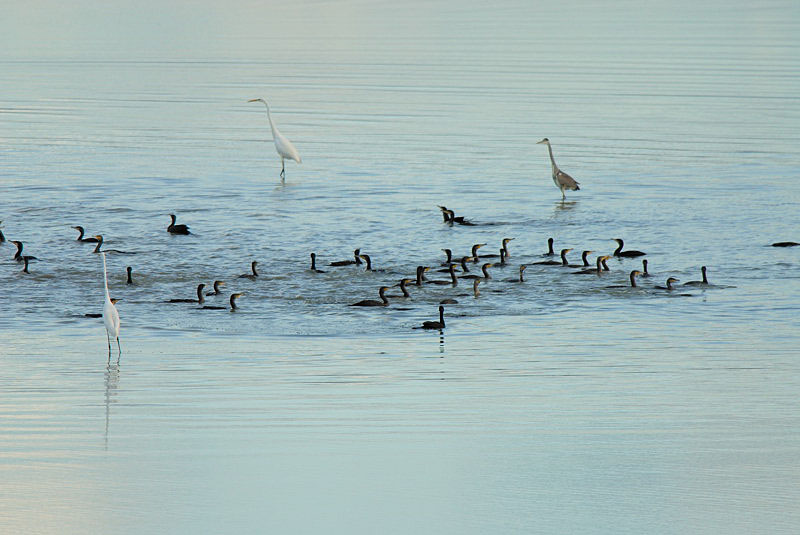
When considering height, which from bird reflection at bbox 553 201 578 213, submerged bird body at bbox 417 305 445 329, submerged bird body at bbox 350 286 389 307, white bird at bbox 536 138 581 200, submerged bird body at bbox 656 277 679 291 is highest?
white bird at bbox 536 138 581 200

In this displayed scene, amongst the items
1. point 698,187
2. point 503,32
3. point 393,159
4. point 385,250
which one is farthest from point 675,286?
point 503,32

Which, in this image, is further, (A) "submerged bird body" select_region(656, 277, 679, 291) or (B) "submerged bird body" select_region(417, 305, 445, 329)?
(A) "submerged bird body" select_region(656, 277, 679, 291)

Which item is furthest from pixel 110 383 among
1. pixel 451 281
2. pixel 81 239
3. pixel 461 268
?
pixel 81 239

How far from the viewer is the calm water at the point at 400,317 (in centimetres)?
852

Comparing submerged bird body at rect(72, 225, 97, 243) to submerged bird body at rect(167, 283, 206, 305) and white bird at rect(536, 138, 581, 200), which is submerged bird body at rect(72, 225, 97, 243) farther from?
white bird at rect(536, 138, 581, 200)

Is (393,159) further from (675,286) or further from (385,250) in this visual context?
(675,286)

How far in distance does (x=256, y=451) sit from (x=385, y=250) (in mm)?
9511

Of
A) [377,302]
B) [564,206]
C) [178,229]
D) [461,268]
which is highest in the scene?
[564,206]

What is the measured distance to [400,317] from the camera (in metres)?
14.8

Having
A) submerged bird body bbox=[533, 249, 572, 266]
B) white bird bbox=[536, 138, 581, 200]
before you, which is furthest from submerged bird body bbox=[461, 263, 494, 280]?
white bird bbox=[536, 138, 581, 200]

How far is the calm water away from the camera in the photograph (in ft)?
28.0

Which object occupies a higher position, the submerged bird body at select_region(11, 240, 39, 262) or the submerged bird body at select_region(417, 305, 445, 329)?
the submerged bird body at select_region(11, 240, 39, 262)

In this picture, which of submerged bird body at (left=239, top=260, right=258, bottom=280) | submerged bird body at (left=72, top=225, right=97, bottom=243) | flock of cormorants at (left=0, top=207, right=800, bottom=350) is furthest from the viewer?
submerged bird body at (left=72, top=225, right=97, bottom=243)

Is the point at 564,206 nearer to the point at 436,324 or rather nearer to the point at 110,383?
the point at 436,324
